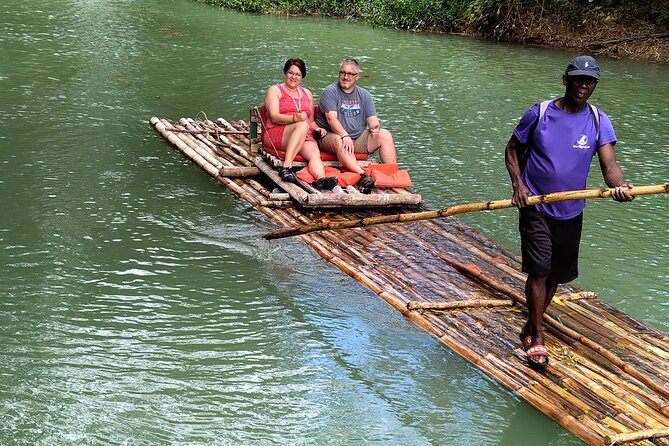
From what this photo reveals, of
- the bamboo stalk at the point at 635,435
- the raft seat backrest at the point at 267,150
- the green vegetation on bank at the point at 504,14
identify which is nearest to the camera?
the bamboo stalk at the point at 635,435

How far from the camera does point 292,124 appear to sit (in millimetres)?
6508

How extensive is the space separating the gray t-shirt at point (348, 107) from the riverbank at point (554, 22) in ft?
31.6

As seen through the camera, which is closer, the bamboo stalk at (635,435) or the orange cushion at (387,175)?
the bamboo stalk at (635,435)

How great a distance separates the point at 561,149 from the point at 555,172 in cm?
11

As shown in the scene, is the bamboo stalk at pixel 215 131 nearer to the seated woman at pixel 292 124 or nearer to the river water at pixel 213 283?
the river water at pixel 213 283

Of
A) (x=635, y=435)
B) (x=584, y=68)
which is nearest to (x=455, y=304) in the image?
(x=635, y=435)

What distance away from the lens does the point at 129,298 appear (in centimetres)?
480

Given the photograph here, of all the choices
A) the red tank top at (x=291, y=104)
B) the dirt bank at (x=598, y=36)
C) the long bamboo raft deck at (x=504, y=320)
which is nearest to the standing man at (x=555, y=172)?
the long bamboo raft deck at (x=504, y=320)

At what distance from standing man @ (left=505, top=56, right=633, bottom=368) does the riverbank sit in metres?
11.8

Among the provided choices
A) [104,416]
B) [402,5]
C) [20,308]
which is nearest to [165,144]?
[20,308]

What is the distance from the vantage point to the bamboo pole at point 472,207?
370 cm

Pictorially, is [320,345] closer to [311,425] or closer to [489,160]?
[311,425]

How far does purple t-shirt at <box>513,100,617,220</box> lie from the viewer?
375cm

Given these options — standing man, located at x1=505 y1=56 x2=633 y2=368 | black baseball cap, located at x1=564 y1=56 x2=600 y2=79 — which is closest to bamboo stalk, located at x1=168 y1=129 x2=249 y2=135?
standing man, located at x1=505 y1=56 x2=633 y2=368
